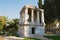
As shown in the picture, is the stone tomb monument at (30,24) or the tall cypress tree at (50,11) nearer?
the stone tomb monument at (30,24)

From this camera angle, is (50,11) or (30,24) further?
(50,11)

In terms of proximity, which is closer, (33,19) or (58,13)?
(33,19)

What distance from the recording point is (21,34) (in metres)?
26.2

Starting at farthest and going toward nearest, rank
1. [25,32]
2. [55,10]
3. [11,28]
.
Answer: [55,10] → [11,28] → [25,32]

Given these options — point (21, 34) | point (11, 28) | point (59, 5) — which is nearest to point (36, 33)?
point (21, 34)

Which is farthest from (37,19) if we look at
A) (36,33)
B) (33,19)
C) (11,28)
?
(11,28)

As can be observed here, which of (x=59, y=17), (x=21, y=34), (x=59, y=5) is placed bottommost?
(x=21, y=34)

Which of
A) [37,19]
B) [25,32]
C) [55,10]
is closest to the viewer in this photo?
[25,32]

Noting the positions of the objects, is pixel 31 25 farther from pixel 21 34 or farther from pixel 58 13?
pixel 58 13

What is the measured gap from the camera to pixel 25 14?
25.6m

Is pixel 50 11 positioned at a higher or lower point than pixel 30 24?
higher

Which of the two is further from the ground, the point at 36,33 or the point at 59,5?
the point at 59,5

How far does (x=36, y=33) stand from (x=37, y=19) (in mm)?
2487

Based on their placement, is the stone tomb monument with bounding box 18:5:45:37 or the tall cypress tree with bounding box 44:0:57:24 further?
the tall cypress tree with bounding box 44:0:57:24
